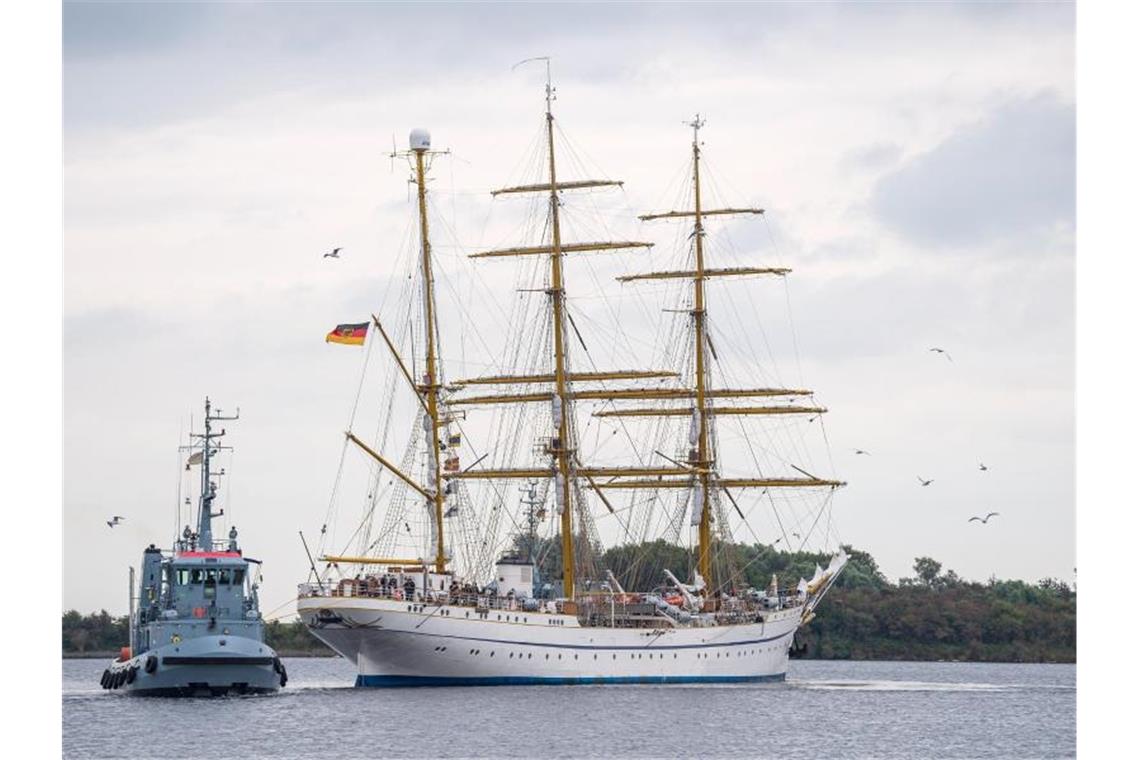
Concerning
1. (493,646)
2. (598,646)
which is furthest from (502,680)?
(598,646)

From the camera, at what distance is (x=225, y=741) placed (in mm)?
71562

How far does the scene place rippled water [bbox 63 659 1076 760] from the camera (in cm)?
7025

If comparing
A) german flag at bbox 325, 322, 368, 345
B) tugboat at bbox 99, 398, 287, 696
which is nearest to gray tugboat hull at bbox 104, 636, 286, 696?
tugboat at bbox 99, 398, 287, 696

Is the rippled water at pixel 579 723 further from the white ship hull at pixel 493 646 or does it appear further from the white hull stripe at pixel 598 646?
the white hull stripe at pixel 598 646

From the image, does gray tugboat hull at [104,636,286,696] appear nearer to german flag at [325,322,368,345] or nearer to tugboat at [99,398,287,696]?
tugboat at [99,398,287,696]

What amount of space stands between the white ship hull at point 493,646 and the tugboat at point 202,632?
162 inches

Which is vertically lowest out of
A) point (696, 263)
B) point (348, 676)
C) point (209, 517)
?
point (348, 676)

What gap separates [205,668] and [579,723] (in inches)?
653

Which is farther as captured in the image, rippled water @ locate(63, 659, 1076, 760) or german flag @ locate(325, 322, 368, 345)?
german flag @ locate(325, 322, 368, 345)

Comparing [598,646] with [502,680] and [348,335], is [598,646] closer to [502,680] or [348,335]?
[502,680]

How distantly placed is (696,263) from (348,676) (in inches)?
1584

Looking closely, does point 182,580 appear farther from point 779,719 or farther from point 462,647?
point 779,719

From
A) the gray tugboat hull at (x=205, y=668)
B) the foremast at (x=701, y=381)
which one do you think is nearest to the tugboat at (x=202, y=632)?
the gray tugboat hull at (x=205, y=668)
